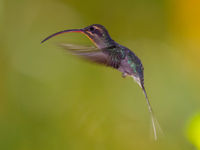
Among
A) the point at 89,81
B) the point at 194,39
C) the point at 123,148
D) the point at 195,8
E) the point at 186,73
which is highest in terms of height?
the point at 195,8

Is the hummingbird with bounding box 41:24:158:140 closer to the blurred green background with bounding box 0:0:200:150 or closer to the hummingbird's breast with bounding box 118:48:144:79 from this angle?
the hummingbird's breast with bounding box 118:48:144:79

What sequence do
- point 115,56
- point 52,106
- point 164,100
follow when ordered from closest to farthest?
point 115,56 → point 52,106 → point 164,100

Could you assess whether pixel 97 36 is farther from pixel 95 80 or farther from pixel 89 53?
pixel 95 80

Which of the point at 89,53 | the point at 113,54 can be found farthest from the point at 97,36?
the point at 89,53

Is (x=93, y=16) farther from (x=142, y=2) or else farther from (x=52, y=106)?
(x=52, y=106)

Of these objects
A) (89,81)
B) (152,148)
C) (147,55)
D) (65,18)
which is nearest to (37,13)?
(65,18)

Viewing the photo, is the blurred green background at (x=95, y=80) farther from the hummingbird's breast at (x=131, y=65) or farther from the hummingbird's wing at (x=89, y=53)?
the hummingbird's wing at (x=89, y=53)

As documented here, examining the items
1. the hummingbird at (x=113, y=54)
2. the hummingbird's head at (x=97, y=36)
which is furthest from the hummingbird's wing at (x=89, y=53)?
the hummingbird's head at (x=97, y=36)

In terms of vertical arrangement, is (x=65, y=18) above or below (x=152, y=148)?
above
